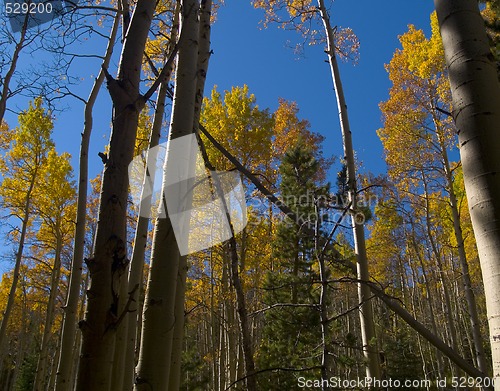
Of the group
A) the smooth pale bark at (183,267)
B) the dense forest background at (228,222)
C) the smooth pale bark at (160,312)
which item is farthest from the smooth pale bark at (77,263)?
the smooth pale bark at (160,312)

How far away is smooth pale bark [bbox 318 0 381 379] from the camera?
160 inches

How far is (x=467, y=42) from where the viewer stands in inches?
52.7

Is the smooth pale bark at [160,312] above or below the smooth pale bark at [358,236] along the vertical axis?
below

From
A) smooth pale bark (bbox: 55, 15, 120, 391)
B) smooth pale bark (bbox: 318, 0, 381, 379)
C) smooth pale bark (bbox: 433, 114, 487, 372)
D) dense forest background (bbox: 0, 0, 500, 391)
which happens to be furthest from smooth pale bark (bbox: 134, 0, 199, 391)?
smooth pale bark (bbox: 433, 114, 487, 372)

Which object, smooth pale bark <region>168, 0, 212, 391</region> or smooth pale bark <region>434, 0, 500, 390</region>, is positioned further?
smooth pale bark <region>168, 0, 212, 391</region>

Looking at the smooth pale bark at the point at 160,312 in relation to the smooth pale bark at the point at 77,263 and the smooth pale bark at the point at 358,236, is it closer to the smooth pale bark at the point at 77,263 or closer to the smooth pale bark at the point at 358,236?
the smooth pale bark at the point at 358,236

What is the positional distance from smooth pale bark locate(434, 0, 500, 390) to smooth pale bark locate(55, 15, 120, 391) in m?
4.11

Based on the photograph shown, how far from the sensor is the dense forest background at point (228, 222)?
1.60 metres

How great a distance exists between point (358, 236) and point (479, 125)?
139 inches

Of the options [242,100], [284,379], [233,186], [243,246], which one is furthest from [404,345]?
[233,186]

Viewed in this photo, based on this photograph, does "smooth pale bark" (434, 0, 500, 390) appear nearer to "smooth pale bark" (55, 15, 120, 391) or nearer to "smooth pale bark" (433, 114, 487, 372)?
"smooth pale bark" (55, 15, 120, 391)

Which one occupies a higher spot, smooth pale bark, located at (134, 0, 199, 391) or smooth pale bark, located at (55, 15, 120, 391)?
smooth pale bark, located at (55, 15, 120, 391)

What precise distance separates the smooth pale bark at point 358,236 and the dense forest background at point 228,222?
0.03 m

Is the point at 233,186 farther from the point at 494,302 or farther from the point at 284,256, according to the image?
the point at 494,302
